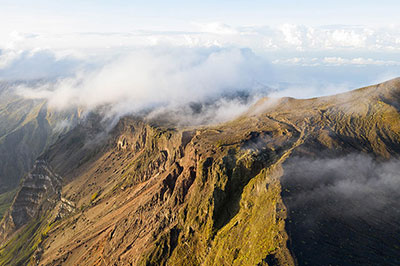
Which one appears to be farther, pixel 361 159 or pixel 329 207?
pixel 361 159

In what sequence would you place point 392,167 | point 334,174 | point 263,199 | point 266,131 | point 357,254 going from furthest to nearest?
point 266,131, point 392,167, point 334,174, point 263,199, point 357,254

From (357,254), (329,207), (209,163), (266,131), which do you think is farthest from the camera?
(266,131)

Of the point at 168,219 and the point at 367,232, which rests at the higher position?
the point at 367,232

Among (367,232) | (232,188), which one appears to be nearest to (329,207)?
(367,232)

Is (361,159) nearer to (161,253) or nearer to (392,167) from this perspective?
(392,167)

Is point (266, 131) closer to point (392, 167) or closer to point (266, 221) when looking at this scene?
point (392, 167)

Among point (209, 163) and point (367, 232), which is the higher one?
point (367, 232)

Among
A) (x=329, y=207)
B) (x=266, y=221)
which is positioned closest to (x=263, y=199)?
(x=266, y=221)

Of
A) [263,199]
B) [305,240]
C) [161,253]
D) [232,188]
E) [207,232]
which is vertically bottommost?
[161,253]

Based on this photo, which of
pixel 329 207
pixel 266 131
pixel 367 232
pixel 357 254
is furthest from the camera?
pixel 266 131
